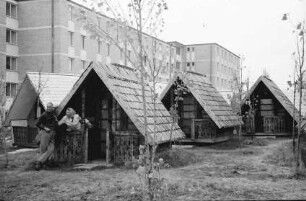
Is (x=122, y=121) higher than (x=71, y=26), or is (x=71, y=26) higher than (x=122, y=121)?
(x=71, y=26)

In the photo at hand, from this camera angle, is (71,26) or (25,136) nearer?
(25,136)

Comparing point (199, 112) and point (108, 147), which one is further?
point (199, 112)

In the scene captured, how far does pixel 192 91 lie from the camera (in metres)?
17.8

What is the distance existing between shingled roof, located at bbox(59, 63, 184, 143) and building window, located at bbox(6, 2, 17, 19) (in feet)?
80.2

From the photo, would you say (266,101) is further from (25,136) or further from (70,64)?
(70,64)

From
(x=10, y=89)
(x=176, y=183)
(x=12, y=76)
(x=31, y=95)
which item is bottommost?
(x=176, y=183)

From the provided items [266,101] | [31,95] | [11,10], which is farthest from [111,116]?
[11,10]

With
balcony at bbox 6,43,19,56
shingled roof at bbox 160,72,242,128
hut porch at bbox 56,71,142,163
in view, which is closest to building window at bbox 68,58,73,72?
balcony at bbox 6,43,19,56

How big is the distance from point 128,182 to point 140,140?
9.23ft

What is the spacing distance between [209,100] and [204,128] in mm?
1382

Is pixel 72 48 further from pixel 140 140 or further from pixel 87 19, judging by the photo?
pixel 87 19

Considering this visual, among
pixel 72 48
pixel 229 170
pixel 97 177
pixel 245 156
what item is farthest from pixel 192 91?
pixel 72 48

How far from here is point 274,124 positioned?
23.6 m

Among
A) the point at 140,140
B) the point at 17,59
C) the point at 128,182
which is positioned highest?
the point at 17,59
